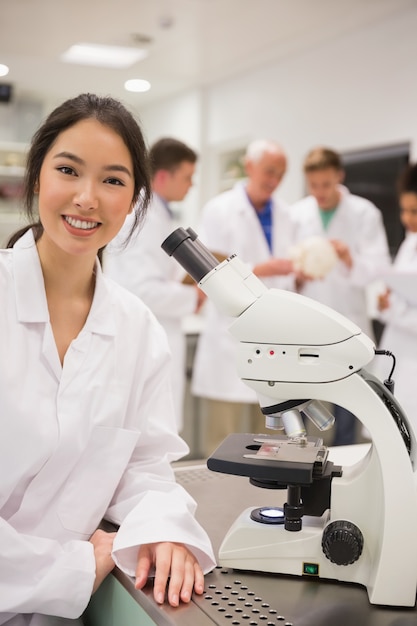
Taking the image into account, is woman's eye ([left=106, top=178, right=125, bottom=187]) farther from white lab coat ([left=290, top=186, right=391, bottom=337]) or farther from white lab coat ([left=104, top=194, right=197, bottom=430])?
white lab coat ([left=290, top=186, right=391, bottom=337])

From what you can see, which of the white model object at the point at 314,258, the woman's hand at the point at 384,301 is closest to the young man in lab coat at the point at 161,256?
the white model object at the point at 314,258

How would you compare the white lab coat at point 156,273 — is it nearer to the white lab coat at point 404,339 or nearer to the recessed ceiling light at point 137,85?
the white lab coat at point 404,339

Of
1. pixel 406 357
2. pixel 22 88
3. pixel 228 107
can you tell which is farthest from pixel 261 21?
pixel 22 88

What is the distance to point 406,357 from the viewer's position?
3.22 meters

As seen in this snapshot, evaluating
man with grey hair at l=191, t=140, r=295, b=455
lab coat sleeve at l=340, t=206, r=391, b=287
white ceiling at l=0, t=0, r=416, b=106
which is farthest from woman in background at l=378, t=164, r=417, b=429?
white ceiling at l=0, t=0, r=416, b=106

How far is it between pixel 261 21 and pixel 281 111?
1.16 m

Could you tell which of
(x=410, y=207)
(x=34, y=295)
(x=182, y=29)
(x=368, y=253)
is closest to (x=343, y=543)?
(x=34, y=295)

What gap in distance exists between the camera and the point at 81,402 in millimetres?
1218

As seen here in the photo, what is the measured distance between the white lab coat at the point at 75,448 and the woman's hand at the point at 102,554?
16 millimetres

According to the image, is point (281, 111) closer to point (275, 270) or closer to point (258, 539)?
point (275, 270)

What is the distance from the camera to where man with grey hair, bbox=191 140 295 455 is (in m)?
3.68

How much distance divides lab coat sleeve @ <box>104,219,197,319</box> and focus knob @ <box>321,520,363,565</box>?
2.35m

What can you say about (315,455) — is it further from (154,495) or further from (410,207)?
(410,207)

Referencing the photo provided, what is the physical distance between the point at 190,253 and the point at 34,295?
0.36 meters
